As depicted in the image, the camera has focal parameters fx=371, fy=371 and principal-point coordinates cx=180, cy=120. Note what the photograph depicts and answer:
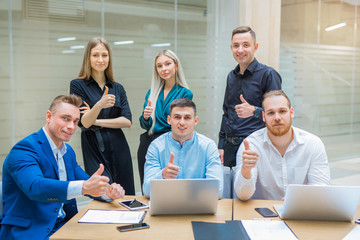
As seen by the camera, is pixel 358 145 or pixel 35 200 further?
pixel 358 145

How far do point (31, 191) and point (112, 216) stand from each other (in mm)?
433

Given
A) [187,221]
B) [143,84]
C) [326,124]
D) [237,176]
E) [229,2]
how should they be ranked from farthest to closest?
[326,124], [229,2], [143,84], [237,176], [187,221]

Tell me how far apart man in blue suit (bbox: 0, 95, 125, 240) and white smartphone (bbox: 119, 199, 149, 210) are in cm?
Answer: 8

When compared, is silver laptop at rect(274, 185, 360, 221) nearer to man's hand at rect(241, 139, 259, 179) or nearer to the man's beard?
man's hand at rect(241, 139, 259, 179)

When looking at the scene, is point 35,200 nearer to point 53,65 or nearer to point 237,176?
point 237,176

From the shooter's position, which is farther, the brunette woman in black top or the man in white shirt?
the brunette woman in black top

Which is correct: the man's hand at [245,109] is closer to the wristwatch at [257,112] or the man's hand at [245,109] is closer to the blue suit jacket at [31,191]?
the wristwatch at [257,112]

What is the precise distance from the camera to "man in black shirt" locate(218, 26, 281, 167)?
126 inches

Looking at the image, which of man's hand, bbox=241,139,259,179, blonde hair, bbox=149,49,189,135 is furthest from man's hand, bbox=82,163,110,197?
blonde hair, bbox=149,49,189,135

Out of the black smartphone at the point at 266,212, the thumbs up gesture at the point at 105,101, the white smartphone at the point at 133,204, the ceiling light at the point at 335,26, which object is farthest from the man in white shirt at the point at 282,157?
the ceiling light at the point at 335,26

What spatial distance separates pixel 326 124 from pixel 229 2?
301 centimetres

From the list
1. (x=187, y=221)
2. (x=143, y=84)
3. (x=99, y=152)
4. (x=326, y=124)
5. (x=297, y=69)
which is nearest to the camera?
(x=187, y=221)

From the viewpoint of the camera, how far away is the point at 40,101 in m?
4.03

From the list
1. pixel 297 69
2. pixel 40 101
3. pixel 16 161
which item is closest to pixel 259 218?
pixel 16 161
